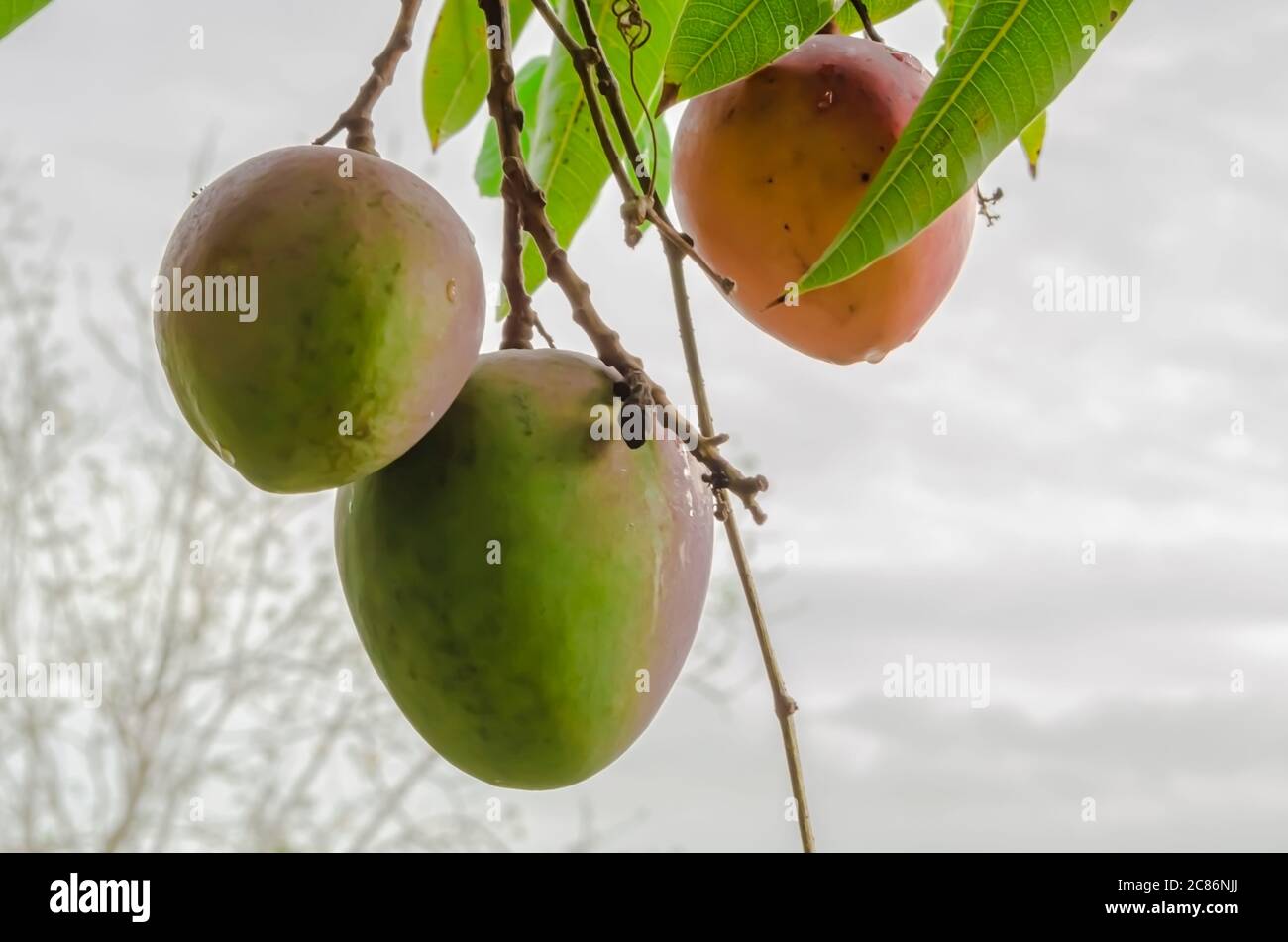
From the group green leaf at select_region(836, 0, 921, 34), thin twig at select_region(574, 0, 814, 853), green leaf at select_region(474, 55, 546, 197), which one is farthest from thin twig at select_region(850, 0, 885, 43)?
green leaf at select_region(474, 55, 546, 197)

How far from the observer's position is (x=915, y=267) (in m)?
0.54

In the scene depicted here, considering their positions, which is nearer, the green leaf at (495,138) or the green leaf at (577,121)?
the green leaf at (577,121)

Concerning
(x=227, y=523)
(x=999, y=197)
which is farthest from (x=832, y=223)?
(x=227, y=523)

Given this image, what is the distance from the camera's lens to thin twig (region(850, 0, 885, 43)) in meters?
0.57

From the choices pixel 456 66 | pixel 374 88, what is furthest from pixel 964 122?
pixel 456 66

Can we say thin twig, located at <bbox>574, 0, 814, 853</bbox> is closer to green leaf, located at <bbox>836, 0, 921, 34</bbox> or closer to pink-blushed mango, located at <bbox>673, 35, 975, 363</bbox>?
pink-blushed mango, located at <bbox>673, 35, 975, 363</bbox>

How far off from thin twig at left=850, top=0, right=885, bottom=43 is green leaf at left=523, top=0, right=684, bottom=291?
95 mm

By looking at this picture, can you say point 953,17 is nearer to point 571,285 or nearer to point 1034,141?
point 1034,141

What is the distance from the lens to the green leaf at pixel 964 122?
428 millimetres

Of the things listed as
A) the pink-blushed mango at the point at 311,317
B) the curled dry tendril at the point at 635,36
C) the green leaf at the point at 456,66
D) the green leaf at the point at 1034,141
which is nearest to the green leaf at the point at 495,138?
the green leaf at the point at 456,66

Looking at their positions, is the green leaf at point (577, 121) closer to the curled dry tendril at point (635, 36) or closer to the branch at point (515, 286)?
the curled dry tendril at point (635, 36)

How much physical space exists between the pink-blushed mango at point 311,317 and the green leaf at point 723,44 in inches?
6.5

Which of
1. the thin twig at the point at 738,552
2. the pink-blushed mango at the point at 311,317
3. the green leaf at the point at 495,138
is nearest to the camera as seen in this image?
the pink-blushed mango at the point at 311,317

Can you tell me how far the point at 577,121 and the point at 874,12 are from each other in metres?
0.15
